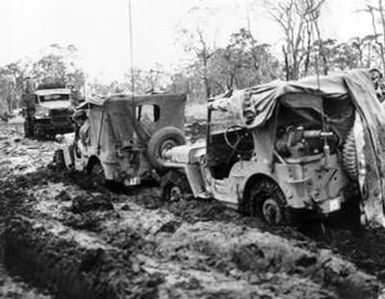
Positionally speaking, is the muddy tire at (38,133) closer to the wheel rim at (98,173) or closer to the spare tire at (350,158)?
the wheel rim at (98,173)

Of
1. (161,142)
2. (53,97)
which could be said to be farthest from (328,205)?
(53,97)

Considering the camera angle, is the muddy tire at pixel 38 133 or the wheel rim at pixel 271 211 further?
the muddy tire at pixel 38 133

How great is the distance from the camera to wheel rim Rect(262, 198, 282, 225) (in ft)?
27.2

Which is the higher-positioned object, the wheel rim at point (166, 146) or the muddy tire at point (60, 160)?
the wheel rim at point (166, 146)

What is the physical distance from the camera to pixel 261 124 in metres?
8.13

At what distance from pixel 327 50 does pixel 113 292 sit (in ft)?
125

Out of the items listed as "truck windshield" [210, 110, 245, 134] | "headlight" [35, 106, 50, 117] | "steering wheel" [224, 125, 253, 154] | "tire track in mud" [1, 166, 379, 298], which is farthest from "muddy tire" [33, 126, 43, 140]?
"steering wheel" [224, 125, 253, 154]

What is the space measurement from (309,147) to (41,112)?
21345 millimetres

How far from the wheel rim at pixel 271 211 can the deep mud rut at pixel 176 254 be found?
0.22 metres

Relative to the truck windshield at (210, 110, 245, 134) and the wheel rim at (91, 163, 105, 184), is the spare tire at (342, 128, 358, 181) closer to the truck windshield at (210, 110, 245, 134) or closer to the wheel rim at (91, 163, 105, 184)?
the truck windshield at (210, 110, 245, 134)

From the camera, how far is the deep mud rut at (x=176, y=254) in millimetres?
6277

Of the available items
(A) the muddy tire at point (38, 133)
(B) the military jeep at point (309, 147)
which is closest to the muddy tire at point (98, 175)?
(B) the military jeep at point (309, 147)

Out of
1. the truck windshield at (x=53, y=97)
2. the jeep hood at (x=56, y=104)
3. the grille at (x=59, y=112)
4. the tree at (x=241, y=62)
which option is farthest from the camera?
the tree at (x=241, y=62)

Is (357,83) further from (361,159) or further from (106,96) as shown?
(106,96)
